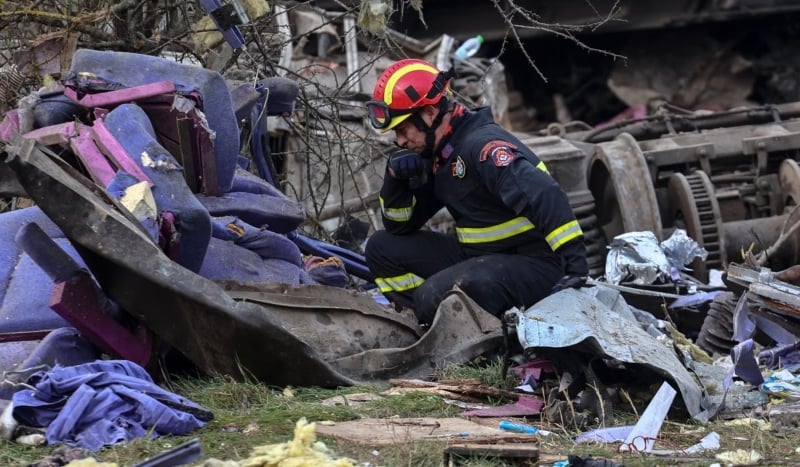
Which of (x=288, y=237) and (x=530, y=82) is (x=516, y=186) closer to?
(x=288, y=237)

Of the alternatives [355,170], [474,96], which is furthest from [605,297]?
[474,96]

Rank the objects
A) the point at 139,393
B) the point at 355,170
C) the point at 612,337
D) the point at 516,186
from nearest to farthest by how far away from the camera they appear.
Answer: the point at 139,393 → the point at 612,337 → the point at 516,186 → the point at 355,170

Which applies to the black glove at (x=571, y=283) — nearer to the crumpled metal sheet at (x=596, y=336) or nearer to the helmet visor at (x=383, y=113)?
the crumpled metal sheet at (x=596, y=336)

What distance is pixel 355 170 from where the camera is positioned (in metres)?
7.21

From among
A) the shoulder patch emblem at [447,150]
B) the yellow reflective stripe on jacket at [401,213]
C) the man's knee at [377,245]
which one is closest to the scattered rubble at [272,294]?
the man's knee at [377,245]

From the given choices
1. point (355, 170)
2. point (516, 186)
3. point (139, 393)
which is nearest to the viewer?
point (139, 393)

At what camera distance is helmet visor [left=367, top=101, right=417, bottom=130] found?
511cm

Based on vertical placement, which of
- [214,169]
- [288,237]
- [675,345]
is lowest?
[675,345]

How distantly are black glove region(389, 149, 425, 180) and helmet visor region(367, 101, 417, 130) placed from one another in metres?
0.21

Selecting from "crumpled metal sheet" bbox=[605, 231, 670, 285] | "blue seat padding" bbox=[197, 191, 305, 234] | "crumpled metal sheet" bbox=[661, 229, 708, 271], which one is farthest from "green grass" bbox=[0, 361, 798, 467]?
"crumpled metal sheet" bbox=[661, 229, 708, 271]

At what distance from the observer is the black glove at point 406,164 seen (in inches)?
209

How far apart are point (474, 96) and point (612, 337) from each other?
18.9 feet

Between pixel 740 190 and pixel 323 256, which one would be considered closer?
pixel 323 256

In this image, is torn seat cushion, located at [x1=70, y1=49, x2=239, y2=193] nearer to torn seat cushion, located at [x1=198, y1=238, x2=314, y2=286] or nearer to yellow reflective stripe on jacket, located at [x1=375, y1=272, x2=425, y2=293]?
torn seat cushion, located at [x1=198, y1=238, x2=314, y2=286]
